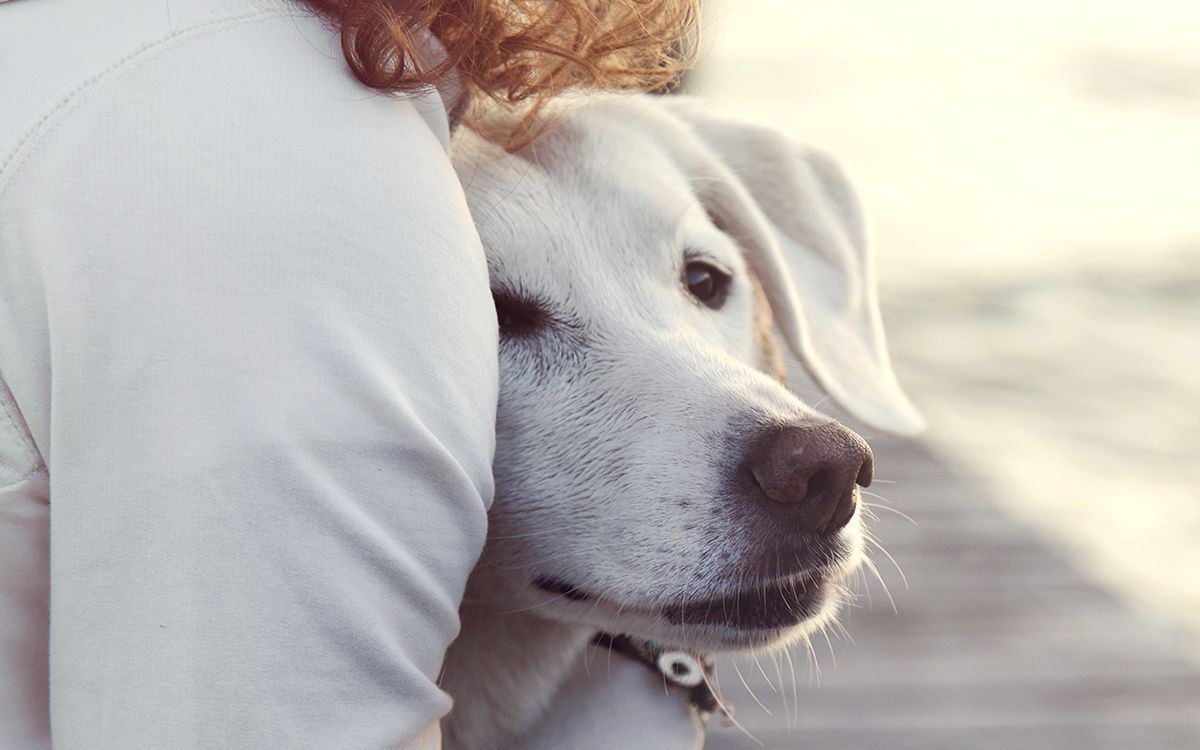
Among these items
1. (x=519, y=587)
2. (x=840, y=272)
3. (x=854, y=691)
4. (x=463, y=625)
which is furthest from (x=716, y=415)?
(x=854, y=691)

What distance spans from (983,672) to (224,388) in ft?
6.93

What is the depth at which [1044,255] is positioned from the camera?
457cm

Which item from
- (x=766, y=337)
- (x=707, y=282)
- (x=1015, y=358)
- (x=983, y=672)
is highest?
(x=707, y=282)

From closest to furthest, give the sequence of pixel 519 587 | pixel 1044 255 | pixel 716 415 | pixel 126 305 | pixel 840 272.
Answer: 1. pixel 126 305
2. pixel 716 415
3. pixel 519 587
4. pixel 840 272
5. pixel 1044 255

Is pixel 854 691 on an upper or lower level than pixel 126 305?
lower

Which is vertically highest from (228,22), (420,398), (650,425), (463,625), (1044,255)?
(228,22)

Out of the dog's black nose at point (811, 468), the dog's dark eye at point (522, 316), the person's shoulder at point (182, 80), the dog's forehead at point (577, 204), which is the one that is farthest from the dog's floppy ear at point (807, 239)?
the person's shoulder at point (182, 80)

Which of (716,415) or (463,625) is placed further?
(463,625)

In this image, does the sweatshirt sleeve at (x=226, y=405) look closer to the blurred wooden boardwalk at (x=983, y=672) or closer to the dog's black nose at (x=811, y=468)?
the dog's black nose at (x=811, y=468)

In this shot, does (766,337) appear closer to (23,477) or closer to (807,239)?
(807,239)

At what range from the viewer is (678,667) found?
1.32 metres

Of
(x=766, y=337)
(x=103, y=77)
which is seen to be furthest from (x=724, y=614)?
(x=103, y=77)

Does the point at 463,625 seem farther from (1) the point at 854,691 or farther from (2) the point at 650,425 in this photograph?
(1) the point at 854,691

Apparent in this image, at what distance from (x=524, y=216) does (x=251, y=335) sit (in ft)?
2.00
